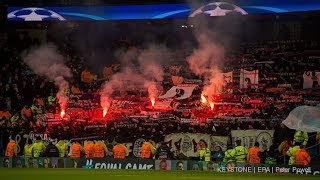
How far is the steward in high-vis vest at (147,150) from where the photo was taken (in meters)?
14.8

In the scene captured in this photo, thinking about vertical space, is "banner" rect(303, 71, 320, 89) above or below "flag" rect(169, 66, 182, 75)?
below

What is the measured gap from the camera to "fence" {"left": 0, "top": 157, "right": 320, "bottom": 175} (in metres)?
13.2

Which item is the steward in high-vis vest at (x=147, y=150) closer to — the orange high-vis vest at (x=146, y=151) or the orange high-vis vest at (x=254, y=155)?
the orange high-vis vest at (x=146, y=151)

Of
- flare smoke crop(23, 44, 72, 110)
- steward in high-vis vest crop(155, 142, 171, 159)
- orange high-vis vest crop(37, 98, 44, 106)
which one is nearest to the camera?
steward in high-vis vest crop(155, 142, 171, 159)

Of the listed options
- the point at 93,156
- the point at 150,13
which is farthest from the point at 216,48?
the point at 93,156

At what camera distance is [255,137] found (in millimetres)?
14445

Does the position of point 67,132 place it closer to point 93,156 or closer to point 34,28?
point 93,156

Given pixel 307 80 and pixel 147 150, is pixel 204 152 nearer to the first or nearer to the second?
pixel 147 150

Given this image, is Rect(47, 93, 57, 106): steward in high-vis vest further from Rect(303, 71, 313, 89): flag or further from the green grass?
Rect(303, 71, 313, 89): flag

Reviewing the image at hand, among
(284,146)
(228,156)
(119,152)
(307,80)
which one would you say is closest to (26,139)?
(119,152)

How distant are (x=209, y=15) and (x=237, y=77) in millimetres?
2042

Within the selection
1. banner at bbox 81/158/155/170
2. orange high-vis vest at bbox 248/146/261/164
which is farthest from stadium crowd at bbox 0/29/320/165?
banner at bbox 81/158/155/170

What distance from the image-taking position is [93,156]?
14922 mm

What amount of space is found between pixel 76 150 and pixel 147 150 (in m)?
2.02
